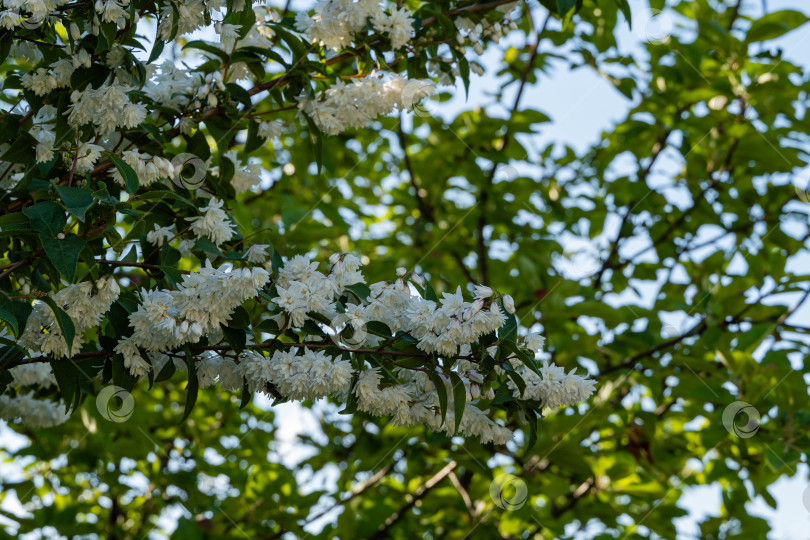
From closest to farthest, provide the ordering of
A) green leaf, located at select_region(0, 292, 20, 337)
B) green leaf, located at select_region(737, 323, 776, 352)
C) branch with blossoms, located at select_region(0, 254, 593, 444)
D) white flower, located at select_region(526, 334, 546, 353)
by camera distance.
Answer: green leaf, located at select_region(0, 292, 20, 337), branch with blossoms, located at select_region(0, 254, 593, 444), white flower, located at select_region(526, 334, 546, 353), green leaf, located at select_region(737, 323, 776, 352)

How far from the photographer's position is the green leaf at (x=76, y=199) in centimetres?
153

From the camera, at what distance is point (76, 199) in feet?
5.16

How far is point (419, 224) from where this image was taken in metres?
4.20

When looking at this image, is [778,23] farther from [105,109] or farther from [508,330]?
[105,109]

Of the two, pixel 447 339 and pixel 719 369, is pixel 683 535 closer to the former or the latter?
pixel 719 369

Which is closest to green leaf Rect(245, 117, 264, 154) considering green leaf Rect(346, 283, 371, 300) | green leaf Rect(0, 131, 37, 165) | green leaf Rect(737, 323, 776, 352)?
green leaf Rect(0, 131, 37, 165)

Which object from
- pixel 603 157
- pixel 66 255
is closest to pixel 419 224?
pixel 603 157

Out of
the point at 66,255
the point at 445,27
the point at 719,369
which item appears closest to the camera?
the point at 66,255

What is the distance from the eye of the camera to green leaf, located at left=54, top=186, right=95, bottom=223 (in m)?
1.53

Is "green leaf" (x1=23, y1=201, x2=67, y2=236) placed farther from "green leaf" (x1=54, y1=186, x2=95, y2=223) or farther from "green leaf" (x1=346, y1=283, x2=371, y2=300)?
"green leaf" (x1=346, y1=283, x2=371, y2=300)

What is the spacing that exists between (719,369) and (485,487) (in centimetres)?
110

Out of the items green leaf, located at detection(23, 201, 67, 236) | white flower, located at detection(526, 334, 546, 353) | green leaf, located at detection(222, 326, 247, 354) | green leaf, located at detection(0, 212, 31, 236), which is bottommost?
white flower, located at detection(526, 334, 546, 353)

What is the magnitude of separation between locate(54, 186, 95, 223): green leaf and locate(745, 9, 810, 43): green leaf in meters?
3.26

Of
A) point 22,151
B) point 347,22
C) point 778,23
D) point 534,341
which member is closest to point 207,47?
point 347,22
